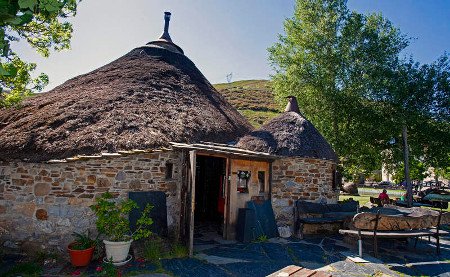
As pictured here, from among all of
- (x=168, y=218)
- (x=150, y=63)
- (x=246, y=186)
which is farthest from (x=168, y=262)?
(x=150, y=63)

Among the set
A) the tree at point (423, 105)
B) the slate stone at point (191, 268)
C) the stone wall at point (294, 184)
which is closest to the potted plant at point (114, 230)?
the slate stone at point (191, 268)

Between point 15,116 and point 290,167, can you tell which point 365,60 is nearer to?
point 290,167

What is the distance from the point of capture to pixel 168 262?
5.88 meters

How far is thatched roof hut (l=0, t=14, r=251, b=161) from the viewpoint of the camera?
6.61m

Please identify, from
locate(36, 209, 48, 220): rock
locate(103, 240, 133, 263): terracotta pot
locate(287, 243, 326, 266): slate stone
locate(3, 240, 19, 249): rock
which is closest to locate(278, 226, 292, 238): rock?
locate(287, 243, 326, 266): slate stone

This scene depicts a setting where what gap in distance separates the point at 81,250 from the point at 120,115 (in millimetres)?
3546

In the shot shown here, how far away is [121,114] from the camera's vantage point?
7.75 meters

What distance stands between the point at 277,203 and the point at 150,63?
7.57 m

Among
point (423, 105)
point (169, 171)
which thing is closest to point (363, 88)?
point (423, 105)

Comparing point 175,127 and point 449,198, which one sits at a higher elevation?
point 175,127

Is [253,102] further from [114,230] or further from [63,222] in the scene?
[114,230]

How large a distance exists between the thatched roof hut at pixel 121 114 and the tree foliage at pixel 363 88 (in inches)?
226

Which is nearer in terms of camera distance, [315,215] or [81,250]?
[81,250]

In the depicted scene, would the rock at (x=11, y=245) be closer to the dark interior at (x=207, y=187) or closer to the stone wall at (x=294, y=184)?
the dark interior at (x=207, y=187)
